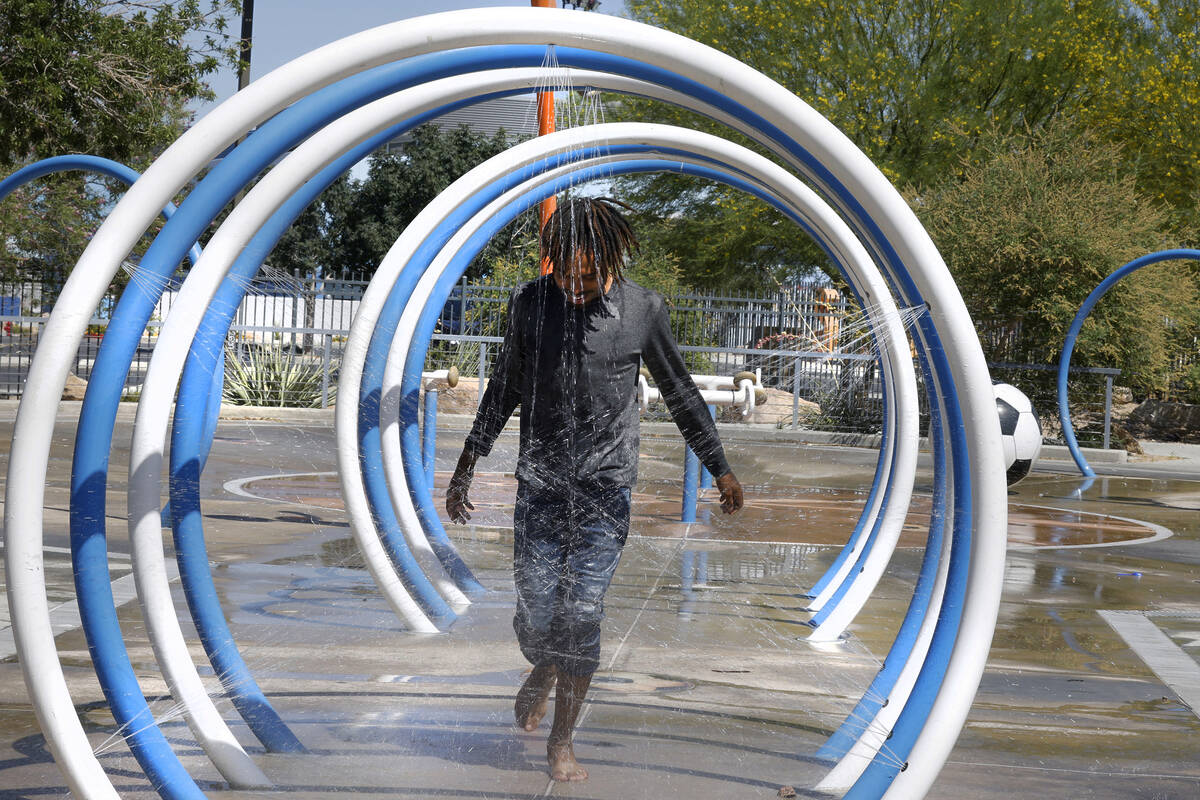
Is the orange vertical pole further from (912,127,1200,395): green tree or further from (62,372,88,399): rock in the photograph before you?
(62,372,88,399): rock

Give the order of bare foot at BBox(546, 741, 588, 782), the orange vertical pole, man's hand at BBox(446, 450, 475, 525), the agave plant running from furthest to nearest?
the agave plant < the orange vertical pole < man's hand at BBox(446, 450, 475, 525) < bare foot at BBox(546, 741, 588, 782)

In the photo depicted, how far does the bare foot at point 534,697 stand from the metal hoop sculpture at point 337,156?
853 mm

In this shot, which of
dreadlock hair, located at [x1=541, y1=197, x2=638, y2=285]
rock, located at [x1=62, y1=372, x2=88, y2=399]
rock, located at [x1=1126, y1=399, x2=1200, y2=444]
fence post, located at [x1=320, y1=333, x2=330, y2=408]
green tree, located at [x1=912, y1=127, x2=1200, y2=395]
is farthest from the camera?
rock, located at [x1=1126, y1=399, x2=1200, y2=444]

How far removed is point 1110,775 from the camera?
12.5ft

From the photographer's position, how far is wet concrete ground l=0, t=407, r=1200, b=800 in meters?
3.61

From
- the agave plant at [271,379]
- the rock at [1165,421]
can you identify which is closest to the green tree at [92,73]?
the agave plant at [271,379]

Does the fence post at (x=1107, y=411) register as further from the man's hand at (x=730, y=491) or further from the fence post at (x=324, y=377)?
the man's hand at (x=730, y=491)

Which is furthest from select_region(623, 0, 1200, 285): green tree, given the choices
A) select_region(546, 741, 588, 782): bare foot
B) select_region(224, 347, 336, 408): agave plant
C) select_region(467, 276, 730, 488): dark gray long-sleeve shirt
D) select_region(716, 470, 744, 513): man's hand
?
select_region(546, 741, 588, 782): bare foot

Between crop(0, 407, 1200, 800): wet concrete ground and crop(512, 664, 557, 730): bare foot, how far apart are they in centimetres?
9

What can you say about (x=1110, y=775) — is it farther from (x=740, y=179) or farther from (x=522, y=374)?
(x=740, y=179)

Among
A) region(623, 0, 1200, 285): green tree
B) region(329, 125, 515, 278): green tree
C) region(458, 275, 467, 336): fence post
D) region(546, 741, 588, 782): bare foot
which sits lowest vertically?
region(546, 741, 588, 782): bare foot

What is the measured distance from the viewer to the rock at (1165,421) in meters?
20.8

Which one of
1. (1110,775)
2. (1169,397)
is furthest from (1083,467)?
(1110,775)

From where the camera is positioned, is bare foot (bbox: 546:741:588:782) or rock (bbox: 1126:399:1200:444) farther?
rock (bbox: 1126:399:1200:444)
